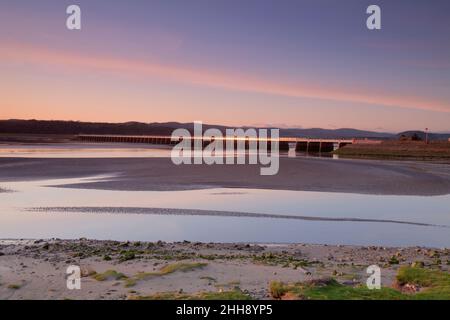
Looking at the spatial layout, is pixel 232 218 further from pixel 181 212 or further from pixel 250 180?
pixel 250 180

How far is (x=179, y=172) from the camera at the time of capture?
118ft

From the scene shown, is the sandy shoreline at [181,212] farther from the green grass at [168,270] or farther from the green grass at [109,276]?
the green grass at [109,276]

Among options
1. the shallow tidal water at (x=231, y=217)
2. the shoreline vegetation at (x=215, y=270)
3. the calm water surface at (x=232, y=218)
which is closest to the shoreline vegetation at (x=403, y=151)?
the shallow tidal water at (x=231, y=217)

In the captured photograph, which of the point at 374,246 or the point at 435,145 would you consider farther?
the point at 435,145

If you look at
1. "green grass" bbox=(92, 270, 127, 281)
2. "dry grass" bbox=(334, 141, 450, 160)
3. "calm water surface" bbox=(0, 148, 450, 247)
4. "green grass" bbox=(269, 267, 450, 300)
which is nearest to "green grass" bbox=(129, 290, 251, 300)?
"green grass" bbox=(269, 267, 450, 300)

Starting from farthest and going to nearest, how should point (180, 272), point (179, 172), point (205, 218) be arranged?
point (179, 172), point (205, 218), point (180, 272)

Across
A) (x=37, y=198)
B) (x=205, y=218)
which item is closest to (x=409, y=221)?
(x=205, y=218)

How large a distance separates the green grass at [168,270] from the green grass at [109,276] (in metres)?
0.25

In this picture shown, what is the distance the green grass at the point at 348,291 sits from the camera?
7281 mm

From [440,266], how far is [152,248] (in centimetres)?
638

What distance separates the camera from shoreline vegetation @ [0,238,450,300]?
771cm

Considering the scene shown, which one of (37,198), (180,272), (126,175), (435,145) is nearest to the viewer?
(180,272)
